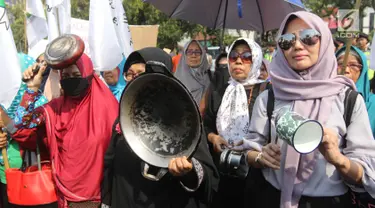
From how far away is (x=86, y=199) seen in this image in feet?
7.88

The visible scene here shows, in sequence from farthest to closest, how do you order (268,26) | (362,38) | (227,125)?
1. (362,38)
2. (268,26)
3. (227,125)

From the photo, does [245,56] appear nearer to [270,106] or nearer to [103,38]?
[270,106]

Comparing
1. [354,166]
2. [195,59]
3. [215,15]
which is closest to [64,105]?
[354,166]

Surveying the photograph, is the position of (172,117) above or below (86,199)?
above

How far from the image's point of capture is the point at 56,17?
393 centimetres

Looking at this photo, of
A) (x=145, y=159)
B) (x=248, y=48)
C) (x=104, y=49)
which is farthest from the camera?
(x=104, y=49)

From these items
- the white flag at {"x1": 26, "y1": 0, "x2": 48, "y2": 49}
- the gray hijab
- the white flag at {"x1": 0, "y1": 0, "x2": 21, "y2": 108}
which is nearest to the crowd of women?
the white flag at {"x1": 0, "y1": 0, "x2": 21, "y2": 108}

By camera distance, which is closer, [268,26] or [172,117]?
[172,117]

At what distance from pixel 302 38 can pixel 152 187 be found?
→ 111 cm

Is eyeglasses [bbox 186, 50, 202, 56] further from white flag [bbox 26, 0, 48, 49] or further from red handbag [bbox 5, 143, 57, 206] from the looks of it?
red handbag [bbox 5, 143, 57, 206]

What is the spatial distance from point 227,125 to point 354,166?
4.07ft

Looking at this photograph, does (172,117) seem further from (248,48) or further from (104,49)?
(104,49)

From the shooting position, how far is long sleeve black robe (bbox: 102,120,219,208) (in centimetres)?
209

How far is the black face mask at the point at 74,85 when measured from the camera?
2.44 metres
